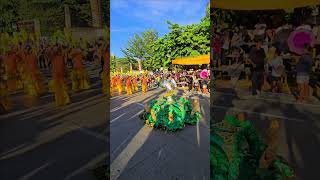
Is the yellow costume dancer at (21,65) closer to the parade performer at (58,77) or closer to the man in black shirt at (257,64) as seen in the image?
the parade performer at (58,77)

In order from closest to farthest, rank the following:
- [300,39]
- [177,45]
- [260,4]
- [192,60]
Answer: [300,39] < [260,4] < [192,60] < [177,45]

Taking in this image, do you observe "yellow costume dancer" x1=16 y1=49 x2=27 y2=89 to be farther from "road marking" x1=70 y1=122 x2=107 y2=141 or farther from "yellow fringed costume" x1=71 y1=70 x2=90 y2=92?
"road marking" x1=70 y1=122 x2=107 y2=141

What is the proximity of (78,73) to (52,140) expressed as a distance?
58 centimetres

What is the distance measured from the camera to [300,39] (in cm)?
226

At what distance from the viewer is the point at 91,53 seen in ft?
8.41

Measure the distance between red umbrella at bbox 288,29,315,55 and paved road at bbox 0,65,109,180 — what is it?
1540 mm

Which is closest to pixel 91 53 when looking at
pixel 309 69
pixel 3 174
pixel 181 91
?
pixel 3 174

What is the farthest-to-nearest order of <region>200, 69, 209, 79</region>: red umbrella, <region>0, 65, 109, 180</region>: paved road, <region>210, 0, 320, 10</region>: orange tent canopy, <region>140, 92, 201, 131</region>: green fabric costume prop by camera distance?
<region>200, 69, 209, 79</region>: red umbrella → <region>140, 92, 201, 131</region>: green fabric costume prop → <region>0, 65, 109, 180</region>: paved road → <region>210, 0, 320, 10</region>: orange tent canopy

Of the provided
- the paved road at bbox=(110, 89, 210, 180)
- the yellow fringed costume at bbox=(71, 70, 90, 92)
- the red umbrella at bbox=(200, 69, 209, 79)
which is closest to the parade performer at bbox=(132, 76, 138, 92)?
the red umbrella at bbox=(200, 69, 209, 79)

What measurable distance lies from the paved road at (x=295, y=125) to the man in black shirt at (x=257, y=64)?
0.10 meters

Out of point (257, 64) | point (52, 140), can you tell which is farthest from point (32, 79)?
point (257, 64)

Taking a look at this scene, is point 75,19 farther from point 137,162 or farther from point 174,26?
point 174,26

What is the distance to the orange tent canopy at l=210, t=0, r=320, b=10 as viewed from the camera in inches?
86.7

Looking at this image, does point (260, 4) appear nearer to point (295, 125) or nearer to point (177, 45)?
point (295, 125)
